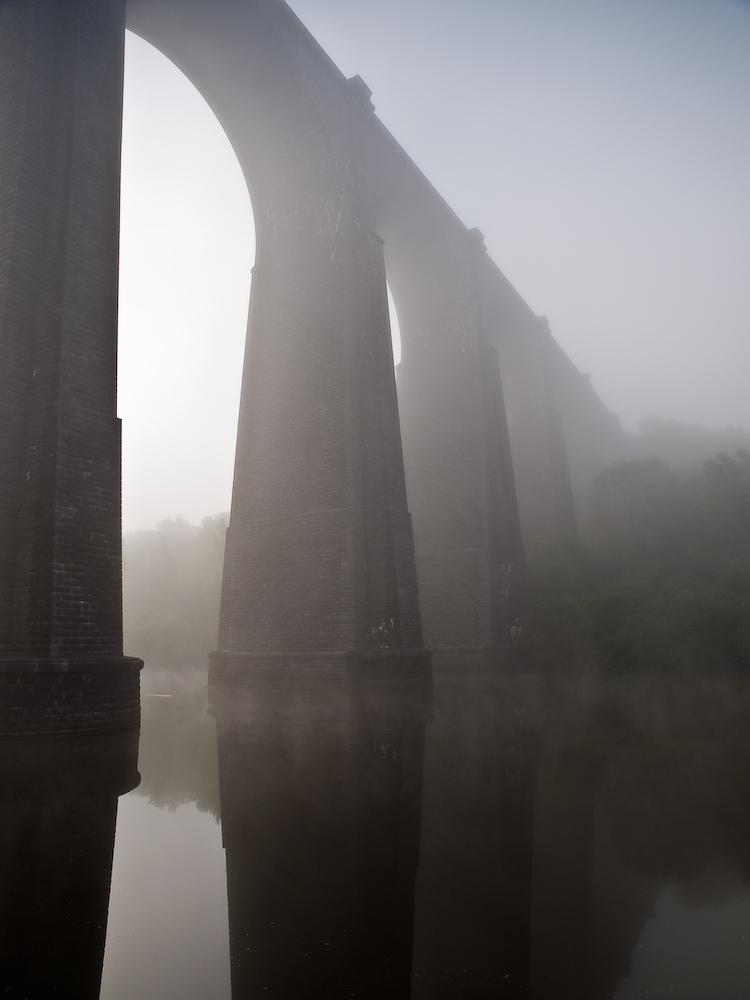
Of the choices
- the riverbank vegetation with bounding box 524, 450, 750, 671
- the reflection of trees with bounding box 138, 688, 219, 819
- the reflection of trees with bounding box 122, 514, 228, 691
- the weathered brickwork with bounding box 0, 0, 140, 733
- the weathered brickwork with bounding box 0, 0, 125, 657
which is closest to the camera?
the reflection of trees with bounding box 138, 688, 219, 819

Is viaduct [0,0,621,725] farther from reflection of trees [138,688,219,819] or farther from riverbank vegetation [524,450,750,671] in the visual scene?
riverbank vegetation [524,450,750,671]

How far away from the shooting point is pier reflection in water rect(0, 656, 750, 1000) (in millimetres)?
1911

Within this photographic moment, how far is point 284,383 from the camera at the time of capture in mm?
11391

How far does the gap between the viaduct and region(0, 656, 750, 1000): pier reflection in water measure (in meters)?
2.15

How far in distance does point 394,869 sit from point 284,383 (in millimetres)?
9541

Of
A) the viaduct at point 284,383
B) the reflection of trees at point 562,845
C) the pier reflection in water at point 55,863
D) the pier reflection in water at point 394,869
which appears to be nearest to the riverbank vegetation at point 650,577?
the viaduct at point 284,383

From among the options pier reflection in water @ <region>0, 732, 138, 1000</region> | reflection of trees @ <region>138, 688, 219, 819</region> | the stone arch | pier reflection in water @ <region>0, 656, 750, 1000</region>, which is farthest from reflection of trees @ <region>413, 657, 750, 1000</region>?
the stone arch

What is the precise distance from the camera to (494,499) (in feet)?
50.1

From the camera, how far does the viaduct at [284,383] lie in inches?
241

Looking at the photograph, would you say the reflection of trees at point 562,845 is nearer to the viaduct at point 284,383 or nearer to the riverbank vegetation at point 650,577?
the viaduct at point 284,383

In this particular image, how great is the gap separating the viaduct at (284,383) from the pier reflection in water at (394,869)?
84.6 inches

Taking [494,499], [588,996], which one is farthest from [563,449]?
[588,996]

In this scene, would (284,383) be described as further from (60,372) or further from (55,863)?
(55,863)

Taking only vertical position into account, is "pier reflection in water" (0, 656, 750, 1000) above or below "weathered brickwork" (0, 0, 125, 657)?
below
